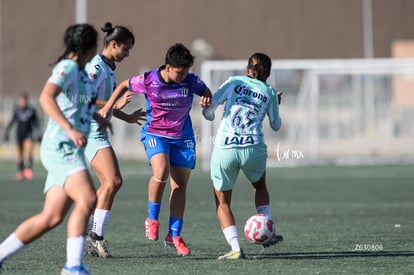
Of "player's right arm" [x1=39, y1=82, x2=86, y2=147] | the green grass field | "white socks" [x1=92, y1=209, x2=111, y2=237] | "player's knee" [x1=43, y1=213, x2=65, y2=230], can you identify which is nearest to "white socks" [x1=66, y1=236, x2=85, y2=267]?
"player's knee" [x1=43, y1=213, x2=65, y2=230]

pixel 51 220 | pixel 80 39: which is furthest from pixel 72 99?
pixel 51 220

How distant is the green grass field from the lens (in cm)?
832

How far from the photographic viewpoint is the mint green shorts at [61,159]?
695 centimetres

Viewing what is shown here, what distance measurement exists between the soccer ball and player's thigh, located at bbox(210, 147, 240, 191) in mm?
411

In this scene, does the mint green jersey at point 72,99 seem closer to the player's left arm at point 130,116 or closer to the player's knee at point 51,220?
the player's knee at point 51,220

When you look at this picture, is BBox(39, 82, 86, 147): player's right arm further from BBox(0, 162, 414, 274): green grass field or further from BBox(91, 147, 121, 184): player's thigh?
BBox(91, 147, 121, 184): player's thigh

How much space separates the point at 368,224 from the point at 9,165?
20.1 metres

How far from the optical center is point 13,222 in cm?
1244

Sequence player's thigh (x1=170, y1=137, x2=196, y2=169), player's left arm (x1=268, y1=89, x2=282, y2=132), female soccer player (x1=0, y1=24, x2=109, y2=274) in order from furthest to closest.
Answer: player's thigh (x1=170, y1=137, x2=196, y2=169) → player's left arm (x1=268, y1=89, x2=282, y2=132) → female soccer player (x1=0, y1=24, x2=109, y2=274)

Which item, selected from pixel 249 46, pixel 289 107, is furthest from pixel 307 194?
pixel 249 46

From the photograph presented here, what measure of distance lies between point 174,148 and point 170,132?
0.56ft

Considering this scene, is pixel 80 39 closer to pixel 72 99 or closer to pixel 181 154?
pixel 72 99

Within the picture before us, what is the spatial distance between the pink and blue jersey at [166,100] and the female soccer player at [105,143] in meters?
0.16

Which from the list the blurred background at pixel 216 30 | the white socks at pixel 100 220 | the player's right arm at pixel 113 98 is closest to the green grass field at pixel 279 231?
the white socks at pixel 100 220
